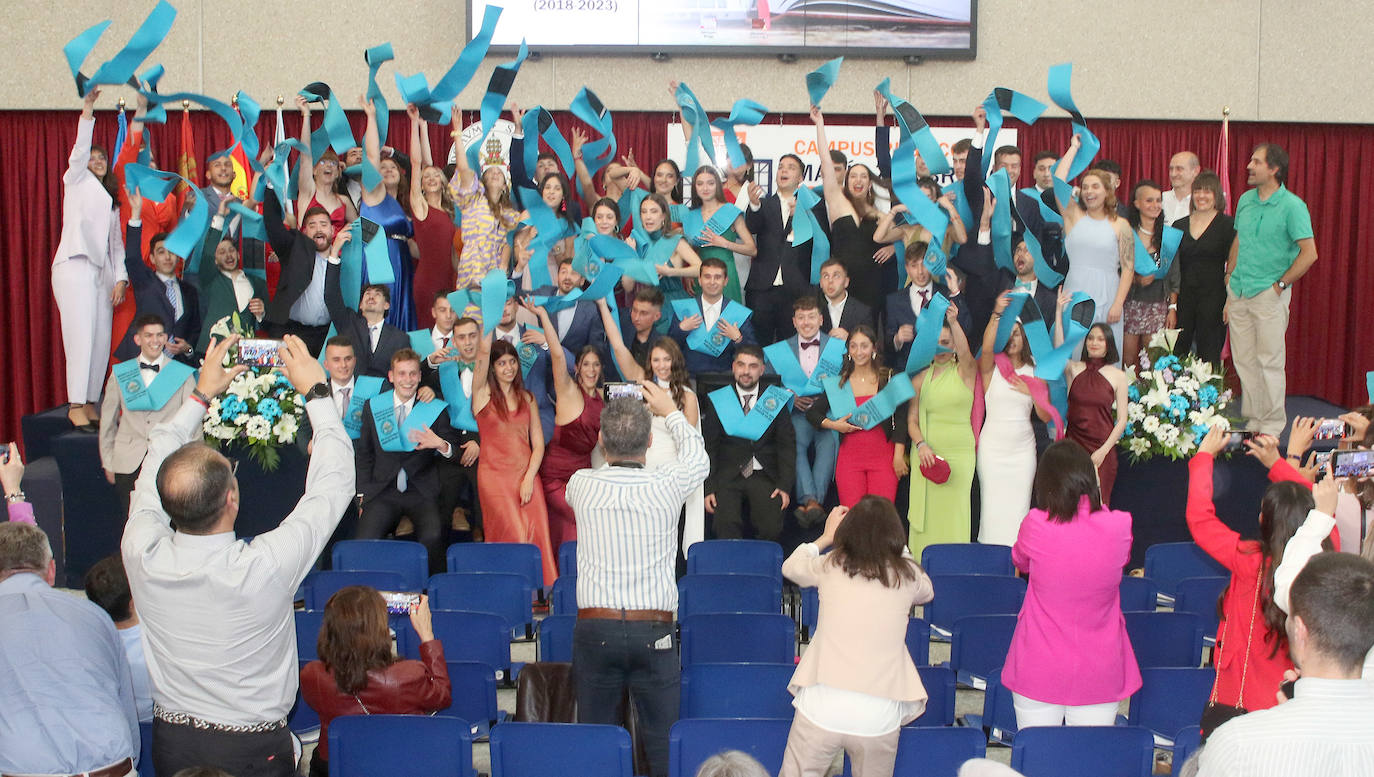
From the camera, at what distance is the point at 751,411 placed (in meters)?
6.96

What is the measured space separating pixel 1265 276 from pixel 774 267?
3061mm

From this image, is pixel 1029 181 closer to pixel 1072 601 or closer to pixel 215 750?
pixel 1072 601

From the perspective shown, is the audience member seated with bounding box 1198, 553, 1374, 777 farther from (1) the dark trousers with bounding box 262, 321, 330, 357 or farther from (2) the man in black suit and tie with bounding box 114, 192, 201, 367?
(2) the man in black suit and tie with bounding box 114, 192, 201, 367

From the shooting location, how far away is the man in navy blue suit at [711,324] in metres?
7.43

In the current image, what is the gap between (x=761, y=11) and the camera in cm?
1097

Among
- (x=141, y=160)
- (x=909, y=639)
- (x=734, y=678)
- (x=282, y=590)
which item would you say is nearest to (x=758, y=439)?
(x=909, y=639)

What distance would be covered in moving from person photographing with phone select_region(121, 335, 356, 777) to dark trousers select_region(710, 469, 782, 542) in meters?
3.90

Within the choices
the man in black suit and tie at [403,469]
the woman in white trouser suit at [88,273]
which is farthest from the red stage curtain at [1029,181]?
the man in black suit and tie at [403,469]

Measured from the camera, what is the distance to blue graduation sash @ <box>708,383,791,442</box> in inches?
273

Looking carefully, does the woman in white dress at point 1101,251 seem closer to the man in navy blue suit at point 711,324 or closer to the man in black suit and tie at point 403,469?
the man in navy blue suit at point 711,324

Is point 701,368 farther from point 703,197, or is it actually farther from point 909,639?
point 909,639

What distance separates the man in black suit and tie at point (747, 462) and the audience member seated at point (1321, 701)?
4614 mm

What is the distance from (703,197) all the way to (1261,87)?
6176 mm

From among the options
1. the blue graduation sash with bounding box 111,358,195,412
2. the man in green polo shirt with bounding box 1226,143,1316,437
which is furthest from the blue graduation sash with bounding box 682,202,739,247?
the man in green polo shirt with bounding box 1226,143,1316,437
